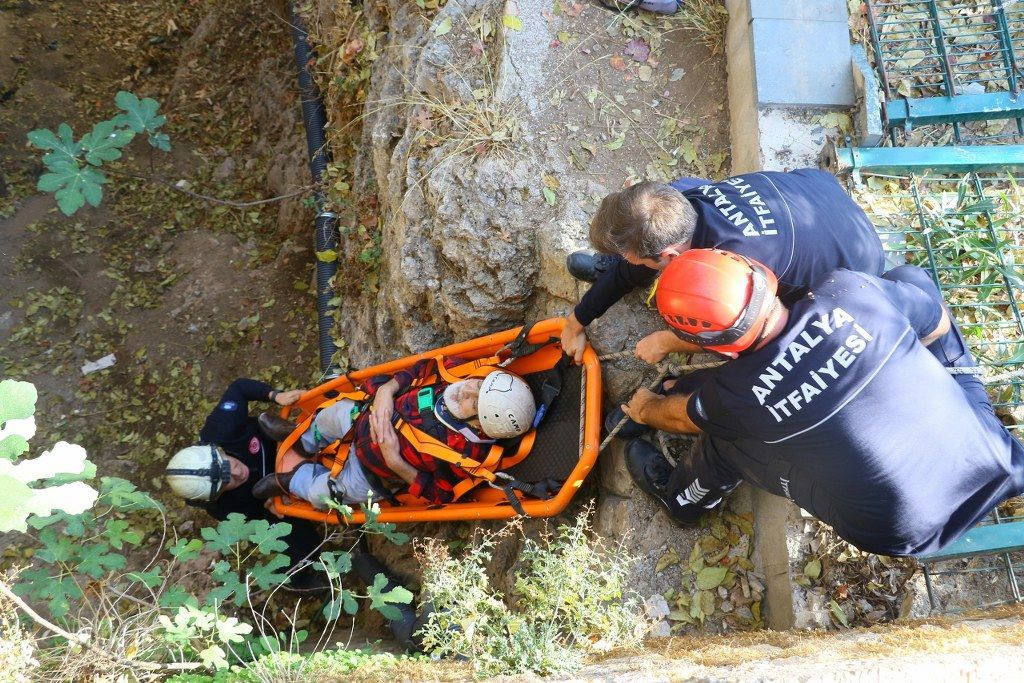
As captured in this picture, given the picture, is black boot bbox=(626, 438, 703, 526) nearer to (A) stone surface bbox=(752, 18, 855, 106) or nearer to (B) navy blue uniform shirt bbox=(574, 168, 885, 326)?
(B) navy blue uniform shirt bbox=(574, 168, 885, 326)

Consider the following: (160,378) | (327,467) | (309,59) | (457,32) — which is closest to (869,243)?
(457,32)

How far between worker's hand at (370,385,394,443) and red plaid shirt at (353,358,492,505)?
0.14ft

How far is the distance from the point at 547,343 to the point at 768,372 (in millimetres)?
1625

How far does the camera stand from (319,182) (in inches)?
215

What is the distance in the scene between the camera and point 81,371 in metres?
5.48

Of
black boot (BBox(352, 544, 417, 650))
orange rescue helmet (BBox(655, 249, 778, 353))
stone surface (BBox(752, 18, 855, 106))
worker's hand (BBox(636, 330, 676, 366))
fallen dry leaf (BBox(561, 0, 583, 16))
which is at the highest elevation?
fallen dry leaf (BBox(561, 0, 583, 16))

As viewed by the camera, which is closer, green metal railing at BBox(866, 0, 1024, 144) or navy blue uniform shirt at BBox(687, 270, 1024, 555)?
navy blue uniform shirt at BBox(687, 270, 1024, 555)

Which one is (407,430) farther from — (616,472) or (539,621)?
(539,621)

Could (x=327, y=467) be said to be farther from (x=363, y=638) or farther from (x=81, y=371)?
(x=81, y=371)

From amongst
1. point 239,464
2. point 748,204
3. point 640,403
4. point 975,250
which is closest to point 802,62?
point 975,250

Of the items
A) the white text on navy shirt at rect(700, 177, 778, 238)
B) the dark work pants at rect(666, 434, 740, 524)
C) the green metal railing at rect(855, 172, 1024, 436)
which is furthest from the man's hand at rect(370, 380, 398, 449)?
the green metal railing at rect(855, 172, 1024, 436)

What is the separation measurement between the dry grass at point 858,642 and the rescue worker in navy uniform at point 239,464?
2.52m

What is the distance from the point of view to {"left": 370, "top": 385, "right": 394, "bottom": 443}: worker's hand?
12.3ft

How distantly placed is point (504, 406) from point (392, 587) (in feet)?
4.92
